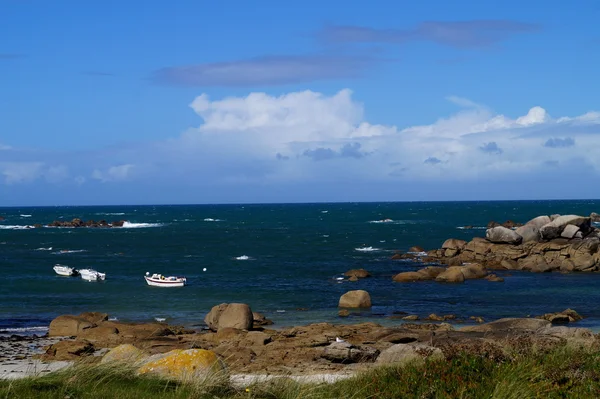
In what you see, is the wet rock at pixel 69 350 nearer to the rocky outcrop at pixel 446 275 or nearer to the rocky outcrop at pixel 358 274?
the rocky outcrop at pixel 446 275

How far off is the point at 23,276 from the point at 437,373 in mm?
50525

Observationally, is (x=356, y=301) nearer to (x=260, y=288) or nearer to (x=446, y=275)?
(x=260, y=288)

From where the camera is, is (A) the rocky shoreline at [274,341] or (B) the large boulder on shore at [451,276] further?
(B) the large boulder on shore at [451,276]

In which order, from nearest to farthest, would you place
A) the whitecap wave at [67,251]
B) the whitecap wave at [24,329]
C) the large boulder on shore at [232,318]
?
the large boulder on shore at [232,318], the whitecap wave at [24,329], the whitecap wave at [67,251]

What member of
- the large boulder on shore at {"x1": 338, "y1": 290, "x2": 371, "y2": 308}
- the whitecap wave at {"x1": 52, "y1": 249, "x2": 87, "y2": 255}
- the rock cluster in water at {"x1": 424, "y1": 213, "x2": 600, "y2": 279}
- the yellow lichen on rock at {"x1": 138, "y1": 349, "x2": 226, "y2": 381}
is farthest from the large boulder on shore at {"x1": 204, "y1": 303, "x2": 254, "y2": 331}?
the whitecap wave at {"x1": 52, "y1": 249, "x2": 87, "y2": 255}

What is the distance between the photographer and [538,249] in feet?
212

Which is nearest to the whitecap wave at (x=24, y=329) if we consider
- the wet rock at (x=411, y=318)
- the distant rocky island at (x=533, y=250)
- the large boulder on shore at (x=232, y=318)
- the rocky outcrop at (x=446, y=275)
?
the large boulder on shore at (x=232, y=318)

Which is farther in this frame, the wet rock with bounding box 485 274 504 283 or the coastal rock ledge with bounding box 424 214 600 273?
the coastal rock ledge with bounding box 424 214 600 273

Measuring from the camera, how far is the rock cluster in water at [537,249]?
60.0m

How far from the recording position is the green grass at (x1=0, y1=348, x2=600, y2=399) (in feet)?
39.7

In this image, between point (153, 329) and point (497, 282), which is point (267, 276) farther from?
point (153, 329)

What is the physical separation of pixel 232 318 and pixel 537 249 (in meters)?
39.7

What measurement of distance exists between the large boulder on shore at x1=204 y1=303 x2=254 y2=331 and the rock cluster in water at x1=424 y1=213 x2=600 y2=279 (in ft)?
102

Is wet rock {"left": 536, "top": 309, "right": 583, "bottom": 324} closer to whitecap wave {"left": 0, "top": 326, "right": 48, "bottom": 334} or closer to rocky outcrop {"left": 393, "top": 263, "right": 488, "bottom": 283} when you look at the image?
rocky outcrop {"left": 393, "top": 263, "right": 488, "bottom": 283}
